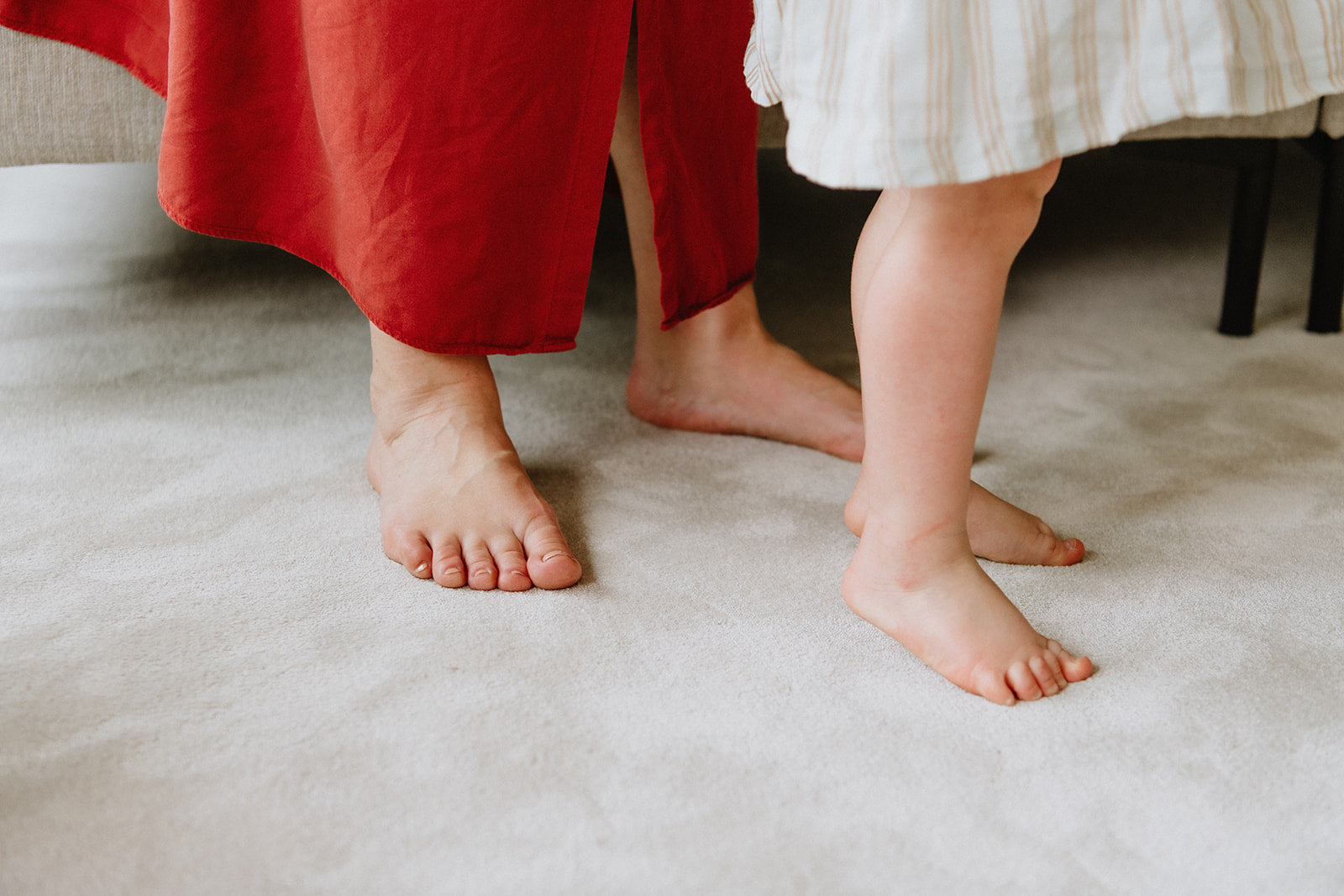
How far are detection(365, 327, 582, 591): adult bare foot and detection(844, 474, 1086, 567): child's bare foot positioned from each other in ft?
0.82

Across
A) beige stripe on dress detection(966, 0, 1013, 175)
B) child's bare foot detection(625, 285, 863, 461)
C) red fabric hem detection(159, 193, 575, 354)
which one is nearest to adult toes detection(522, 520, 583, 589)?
red fabric hem detection(159, 193, 575, 354)

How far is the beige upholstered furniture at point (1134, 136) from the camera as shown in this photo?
3.16 ft

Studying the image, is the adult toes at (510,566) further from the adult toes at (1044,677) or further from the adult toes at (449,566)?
the adult toes at (1044,677)

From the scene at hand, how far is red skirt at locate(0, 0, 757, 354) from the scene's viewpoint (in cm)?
75

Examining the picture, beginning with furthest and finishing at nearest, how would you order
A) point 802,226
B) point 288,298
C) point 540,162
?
1. point 802,226
2. point 288,298
3. point 540,162

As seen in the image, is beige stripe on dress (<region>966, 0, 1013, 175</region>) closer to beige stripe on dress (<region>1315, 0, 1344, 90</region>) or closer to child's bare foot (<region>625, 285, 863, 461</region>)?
beige stripe on dress (<region>1315, 0, 1344, 90</region>)

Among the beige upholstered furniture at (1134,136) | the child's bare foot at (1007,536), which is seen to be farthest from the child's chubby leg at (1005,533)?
the beige upholstered furniture at (1134,136)

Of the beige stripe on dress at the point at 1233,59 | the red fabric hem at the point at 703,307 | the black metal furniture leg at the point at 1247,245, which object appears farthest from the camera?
the black metal furniture leg at the point at 1247,245

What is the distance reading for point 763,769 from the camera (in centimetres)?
55

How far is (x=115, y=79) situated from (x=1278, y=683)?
43.2 inches

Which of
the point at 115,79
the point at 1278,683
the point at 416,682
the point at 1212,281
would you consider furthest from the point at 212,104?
the point at 1212,281

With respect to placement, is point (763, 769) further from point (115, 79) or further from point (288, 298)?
point (288, 298)

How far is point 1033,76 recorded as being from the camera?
1.65ft

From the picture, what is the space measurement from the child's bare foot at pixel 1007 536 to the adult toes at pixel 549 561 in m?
0.22
